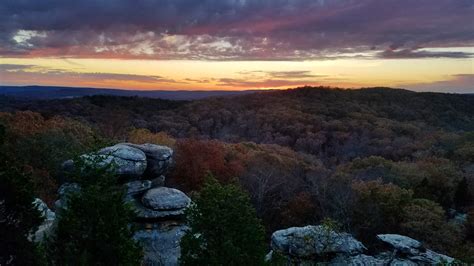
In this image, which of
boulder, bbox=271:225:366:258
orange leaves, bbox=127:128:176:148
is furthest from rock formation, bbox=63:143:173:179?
orange leaves, bbox=127:128:176:148

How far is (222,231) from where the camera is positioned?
36.7 feet

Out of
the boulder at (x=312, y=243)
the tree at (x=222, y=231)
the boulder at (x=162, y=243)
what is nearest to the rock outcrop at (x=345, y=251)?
the boulder at (x=312, y=243)

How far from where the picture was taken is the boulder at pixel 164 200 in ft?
64.0

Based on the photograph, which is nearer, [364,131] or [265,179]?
[265,179]

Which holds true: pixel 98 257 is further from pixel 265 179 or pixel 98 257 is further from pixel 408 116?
pixel 408 116

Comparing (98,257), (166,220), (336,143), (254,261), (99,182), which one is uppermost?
(99,182)

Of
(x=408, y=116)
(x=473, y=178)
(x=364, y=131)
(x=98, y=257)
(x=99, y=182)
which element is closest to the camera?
(x=98, y=257)

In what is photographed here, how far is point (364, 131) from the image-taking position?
295 feet

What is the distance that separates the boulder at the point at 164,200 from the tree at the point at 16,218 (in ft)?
31.8

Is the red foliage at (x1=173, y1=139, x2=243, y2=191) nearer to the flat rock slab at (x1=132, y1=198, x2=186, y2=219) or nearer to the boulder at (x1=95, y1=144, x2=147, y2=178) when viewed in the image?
the boulder at (x1=95, y1=144, x2=147, y2=178)

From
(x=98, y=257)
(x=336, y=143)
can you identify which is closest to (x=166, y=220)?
(x=98, y=257)

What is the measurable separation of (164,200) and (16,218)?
1038 centimetres

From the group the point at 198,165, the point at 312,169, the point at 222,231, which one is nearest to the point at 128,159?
the point at 222,231

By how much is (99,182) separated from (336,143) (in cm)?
7466
